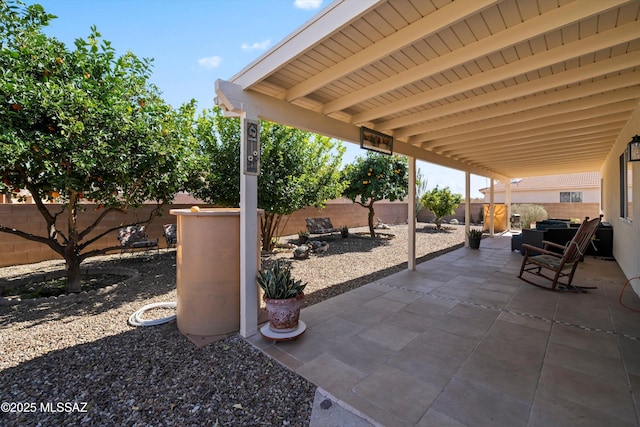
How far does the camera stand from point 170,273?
210 inches

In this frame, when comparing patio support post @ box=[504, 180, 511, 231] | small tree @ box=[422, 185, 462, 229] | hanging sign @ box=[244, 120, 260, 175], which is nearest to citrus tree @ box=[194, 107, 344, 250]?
hanging sign @ box=[244, 120, 260, 175]

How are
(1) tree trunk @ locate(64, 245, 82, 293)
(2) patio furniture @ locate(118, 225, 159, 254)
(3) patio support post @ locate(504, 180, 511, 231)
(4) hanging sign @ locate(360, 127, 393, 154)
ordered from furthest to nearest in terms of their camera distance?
(3) patio support post @ locate(504, 180, 511, 231) < (2) patio furniture @ locate(118, 225, 159, 254) < (1) tree trunk @ locate(64, 245, 82, 293) < (4) hanging sign @ locate(360, 127, 393, 154)

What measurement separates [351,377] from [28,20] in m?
5.56

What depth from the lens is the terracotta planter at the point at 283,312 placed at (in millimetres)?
2637

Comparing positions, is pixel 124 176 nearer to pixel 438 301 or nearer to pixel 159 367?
pixel 159 367

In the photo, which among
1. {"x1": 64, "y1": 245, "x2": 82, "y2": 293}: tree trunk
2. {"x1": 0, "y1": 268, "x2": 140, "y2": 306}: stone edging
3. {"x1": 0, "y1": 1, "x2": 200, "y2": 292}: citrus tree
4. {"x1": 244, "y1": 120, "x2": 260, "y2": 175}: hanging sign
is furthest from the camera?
{"x1": 64, "y1": 245, "x2": 82, "y2": 293}: tree trunk

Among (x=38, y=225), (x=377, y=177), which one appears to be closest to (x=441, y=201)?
(x=377, y=177)

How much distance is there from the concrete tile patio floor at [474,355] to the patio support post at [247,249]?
22cm

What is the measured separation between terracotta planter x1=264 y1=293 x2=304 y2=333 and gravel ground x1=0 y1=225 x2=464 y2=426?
31 cm

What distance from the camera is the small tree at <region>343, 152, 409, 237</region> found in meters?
9.53

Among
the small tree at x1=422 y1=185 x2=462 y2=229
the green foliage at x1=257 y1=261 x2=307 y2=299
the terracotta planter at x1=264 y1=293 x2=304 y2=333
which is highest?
the small tree at x1=422 y1=185 x2=462 y2=229

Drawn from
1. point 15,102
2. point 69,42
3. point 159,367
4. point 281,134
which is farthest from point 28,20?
point 159,367

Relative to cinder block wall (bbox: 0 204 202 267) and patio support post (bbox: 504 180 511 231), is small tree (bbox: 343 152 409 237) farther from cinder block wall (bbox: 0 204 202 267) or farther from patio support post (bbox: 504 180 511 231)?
cinder block wall (bbox: 0 204 202 267)

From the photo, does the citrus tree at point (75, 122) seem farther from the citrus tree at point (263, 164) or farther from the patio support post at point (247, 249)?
the patio support post at point (247, 249)
